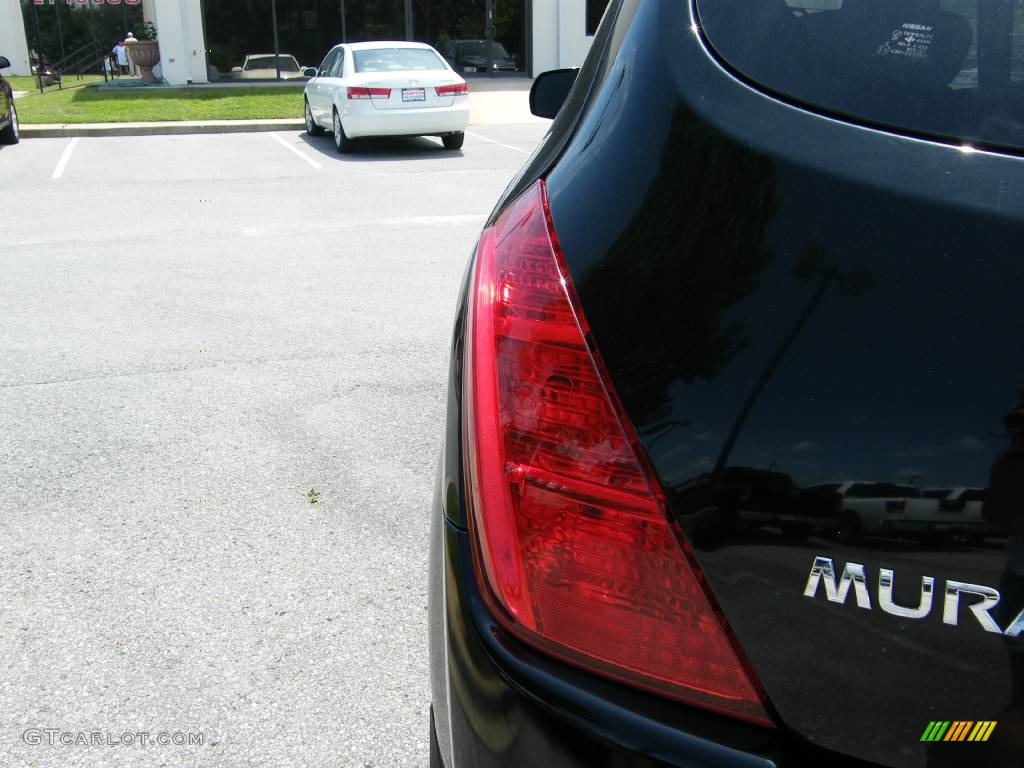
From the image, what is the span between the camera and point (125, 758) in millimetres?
2320

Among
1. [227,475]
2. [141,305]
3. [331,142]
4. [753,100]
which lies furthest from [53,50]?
[753,100]

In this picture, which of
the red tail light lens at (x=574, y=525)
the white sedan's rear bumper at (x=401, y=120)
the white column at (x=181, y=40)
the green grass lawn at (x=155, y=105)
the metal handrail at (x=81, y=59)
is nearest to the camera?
the red tail light lens at (x=574, y=525)

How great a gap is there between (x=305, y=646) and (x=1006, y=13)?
230 centimetres

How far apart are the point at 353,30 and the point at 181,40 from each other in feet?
15.8

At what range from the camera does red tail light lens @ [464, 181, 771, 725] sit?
3.49 feet

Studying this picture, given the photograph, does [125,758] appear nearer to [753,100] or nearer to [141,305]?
[753,100]

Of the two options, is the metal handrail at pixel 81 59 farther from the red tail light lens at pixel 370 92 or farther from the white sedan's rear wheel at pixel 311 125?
the red tail light lens at pixel 370 92

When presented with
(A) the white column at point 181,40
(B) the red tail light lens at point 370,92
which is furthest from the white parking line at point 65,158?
(A) the white column at point 181,40

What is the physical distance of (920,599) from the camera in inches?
38.1

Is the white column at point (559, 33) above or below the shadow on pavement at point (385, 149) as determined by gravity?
above

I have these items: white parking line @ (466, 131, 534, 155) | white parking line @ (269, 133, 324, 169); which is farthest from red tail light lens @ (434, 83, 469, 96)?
white parking line @ (269, 133, 324, 169)

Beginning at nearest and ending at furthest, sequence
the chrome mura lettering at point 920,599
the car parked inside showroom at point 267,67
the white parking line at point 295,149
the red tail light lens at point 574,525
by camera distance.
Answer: the chrome mura lettering at point 920,599
the red tail light lens at point 574,525
the white parking line at point 295,149
the car parked inside showroom at point 267,67

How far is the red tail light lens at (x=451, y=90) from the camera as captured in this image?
13359mm

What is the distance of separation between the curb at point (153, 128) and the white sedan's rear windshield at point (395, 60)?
3.83 meters
